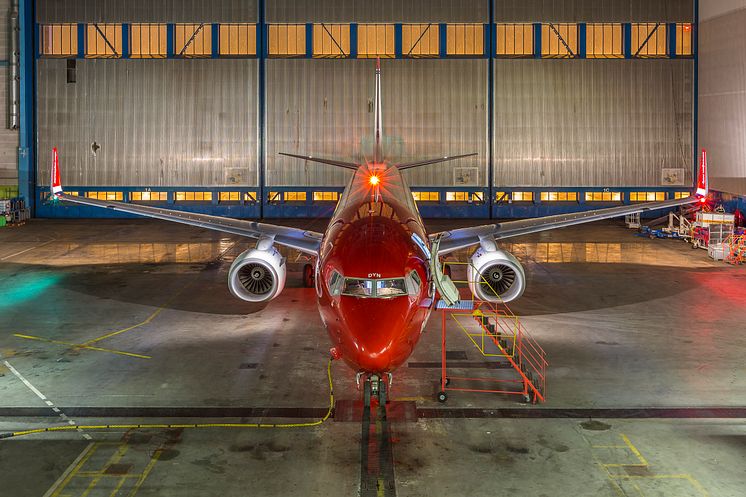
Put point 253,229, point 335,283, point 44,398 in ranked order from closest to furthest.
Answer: point 335,283 < point 44,398 < point 253,229

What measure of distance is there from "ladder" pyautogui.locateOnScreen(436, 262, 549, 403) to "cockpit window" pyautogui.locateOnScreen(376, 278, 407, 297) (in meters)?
2.46

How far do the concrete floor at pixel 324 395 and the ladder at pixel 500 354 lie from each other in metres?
0.43

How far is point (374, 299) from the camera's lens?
16.9 metres

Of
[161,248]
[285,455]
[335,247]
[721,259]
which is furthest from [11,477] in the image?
[721,259]

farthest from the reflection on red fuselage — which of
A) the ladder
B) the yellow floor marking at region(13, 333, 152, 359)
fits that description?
the yellow floor marking at region(13, 333, 152, 359)

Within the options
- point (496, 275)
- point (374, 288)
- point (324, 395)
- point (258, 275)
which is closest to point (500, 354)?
point (496, 275)

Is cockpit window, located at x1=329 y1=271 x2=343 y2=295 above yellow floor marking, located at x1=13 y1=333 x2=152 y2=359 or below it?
above

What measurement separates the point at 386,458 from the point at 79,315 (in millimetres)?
17089

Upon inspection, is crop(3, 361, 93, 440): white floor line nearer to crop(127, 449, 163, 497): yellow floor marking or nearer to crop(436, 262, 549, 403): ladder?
crop(127, 449, 163, 497): yellow floor marking

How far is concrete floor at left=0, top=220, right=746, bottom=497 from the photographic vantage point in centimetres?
1490

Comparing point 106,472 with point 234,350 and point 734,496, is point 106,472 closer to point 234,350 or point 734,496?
point 234,350

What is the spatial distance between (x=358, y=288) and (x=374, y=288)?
0.36 meters

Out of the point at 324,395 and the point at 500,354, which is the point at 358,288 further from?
the point at 500,354

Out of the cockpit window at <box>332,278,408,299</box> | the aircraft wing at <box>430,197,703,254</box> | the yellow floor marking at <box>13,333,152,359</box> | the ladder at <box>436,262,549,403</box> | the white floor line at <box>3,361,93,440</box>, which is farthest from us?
the aircraft wing at <box>430,197,703,254</box>
